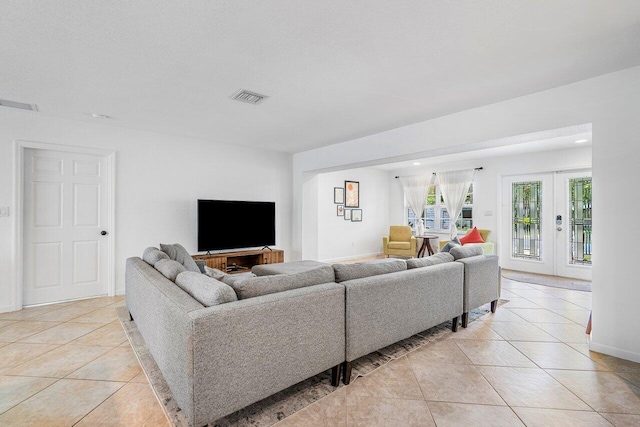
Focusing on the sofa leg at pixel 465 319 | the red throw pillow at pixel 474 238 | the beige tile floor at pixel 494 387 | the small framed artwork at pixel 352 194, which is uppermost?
the small framed artwork at pixel 352 194

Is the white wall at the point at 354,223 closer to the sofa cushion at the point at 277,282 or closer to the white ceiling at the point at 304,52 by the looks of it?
the white ceiling at the point at 304,52

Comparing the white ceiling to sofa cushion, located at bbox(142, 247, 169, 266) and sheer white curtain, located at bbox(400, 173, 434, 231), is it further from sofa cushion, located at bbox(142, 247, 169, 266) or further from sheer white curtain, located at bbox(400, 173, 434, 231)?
sheer white curtain, located at bbox(400, 173, 434, 231)

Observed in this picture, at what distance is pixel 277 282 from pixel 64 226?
3.53 m

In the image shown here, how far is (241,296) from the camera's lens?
179 centimetres

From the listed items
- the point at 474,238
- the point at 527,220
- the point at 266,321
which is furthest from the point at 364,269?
the point at 527,220

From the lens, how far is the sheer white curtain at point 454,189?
6.67 m

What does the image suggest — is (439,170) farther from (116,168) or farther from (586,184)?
(116,168)

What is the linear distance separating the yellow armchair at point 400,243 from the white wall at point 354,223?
2.36ft

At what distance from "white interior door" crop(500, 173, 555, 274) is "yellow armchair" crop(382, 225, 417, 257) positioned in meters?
1.81

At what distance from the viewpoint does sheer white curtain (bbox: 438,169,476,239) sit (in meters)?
6.67

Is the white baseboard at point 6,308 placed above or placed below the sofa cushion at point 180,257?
below

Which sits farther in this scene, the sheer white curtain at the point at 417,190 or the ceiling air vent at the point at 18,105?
the sheer white curtain at the point at 417,190

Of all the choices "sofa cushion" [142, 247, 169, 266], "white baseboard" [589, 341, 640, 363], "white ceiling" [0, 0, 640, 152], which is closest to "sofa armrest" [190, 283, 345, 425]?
"sofa cushion" [142, 247, 169, 266]

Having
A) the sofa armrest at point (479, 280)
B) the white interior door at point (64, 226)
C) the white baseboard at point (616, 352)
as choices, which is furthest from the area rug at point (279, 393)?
the white interior door at point (64, 226)
